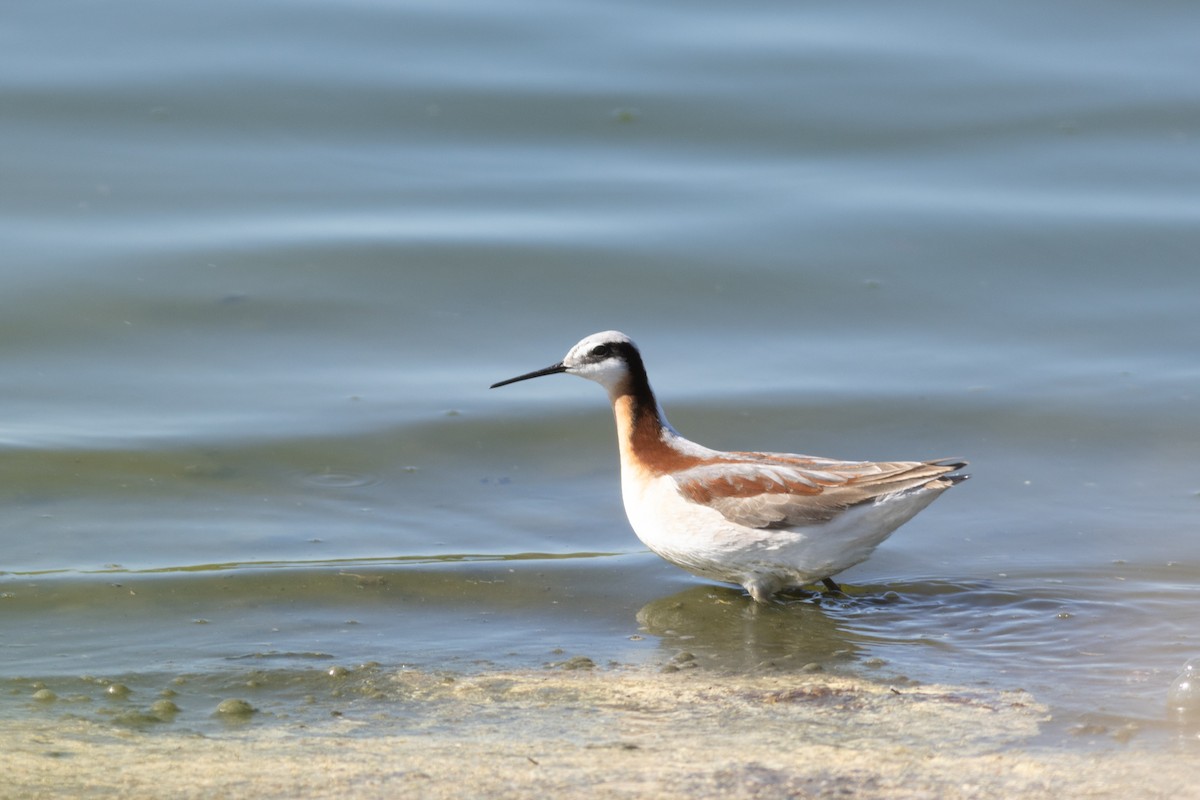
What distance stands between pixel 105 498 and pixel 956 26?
10.7 m

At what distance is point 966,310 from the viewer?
41.2 feet

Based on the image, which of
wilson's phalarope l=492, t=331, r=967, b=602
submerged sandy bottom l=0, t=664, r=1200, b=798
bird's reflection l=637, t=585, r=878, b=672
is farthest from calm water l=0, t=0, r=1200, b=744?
submerged sandy bottom l=0, t=664, r=1200, b=798

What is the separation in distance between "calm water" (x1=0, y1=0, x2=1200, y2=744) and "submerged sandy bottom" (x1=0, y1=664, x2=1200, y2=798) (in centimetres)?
50


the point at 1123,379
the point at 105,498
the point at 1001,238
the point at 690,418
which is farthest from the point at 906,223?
the point at 105,498

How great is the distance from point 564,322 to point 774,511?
14.4 feet

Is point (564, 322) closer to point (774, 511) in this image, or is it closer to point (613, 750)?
point (774, 511)

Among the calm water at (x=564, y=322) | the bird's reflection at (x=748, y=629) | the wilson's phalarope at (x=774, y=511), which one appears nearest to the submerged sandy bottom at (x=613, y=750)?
the calm water at (x=564, y=322)

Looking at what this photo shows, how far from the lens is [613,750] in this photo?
5680 mm

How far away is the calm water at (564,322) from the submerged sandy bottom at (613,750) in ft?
1.63

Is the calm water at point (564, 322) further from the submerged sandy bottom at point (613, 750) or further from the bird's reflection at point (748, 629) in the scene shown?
the submerged sandy bottom at point (613, 750)

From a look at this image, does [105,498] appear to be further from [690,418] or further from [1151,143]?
[1151,143]

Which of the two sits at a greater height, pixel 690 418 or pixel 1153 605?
pixel 690 418

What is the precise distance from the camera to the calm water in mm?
7988

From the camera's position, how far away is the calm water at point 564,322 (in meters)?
7.99
